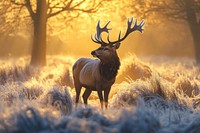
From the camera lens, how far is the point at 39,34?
21.4m

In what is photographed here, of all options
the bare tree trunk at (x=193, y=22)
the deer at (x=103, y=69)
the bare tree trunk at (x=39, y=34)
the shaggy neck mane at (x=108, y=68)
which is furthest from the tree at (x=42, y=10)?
the shaggy neck mane at (x=108, y=68)

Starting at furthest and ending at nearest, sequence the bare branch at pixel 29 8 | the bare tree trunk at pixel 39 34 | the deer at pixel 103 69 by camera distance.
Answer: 1. the bare tree trunk at pixel 39 34
2. the bare branch at pixel 29 8
3. the deer at pixel 103 69

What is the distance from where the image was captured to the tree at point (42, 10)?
2017 cm

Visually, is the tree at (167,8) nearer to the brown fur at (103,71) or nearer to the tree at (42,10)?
the tree at (42,10)

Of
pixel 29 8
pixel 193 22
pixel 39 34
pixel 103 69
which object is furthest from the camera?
pixel 193 22

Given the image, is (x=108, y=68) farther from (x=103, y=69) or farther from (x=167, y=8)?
(x=167, y=8)

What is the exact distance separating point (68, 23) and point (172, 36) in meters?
25.3

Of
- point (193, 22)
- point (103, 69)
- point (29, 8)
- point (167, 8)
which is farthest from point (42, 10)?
point (103, 69)

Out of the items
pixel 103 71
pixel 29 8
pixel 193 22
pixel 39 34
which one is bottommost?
pixel 103 71

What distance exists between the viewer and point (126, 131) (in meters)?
5.96

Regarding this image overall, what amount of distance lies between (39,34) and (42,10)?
124 centimetres

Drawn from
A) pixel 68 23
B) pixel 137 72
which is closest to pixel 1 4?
pixel 68 23

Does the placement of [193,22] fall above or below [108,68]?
above

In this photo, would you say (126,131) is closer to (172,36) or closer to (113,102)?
(113,102)
